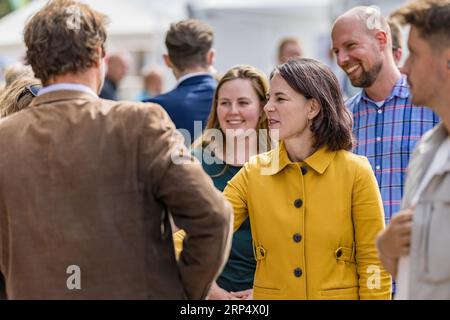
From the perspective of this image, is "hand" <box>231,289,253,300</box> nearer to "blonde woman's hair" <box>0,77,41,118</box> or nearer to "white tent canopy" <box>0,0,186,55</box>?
"blonde woman's hair" <box>0,77,41,118</box>

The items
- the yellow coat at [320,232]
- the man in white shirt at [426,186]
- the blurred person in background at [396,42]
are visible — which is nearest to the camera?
the man in white shirt at [426,186]

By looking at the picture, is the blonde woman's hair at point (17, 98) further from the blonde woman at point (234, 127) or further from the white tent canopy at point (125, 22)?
the white tent canopy at point (125, 22)

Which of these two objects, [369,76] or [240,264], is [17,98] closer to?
[240,264]

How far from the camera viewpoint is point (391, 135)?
14.5ft

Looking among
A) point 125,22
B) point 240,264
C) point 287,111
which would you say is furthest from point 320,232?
point 125,22

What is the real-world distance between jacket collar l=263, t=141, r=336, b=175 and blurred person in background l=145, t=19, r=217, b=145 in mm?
1941

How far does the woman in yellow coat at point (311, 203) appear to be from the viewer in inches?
133

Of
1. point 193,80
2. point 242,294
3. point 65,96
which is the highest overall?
point 193,80

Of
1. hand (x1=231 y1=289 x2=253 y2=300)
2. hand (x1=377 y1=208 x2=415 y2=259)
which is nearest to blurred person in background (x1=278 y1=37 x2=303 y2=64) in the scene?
hand (x1=231 y1=289 x2=253 y2=300)

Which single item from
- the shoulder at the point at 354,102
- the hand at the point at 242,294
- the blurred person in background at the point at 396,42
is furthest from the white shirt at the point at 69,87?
the blurred person in background at the point at 396,42

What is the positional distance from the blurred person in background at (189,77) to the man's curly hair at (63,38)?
2.71 metres

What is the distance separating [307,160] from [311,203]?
0.20 metres
